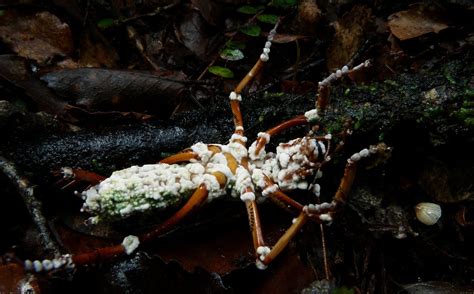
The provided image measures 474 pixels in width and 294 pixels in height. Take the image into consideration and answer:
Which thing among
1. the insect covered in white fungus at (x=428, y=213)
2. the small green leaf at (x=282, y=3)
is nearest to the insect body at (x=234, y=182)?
the insect covered in white fungus at (x=428, y=213)

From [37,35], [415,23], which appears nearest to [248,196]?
[415,23]

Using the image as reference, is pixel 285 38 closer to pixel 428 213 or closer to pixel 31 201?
pixel 428 213

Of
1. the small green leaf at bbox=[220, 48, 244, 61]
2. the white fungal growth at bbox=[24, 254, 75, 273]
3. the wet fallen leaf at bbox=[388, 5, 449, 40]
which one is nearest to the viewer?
the white fungal growth at bbox=[24, 254, 75, 273]

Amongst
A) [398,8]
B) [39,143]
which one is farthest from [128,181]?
[398,8]

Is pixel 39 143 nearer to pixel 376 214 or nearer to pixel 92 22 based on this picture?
pixel 92 22

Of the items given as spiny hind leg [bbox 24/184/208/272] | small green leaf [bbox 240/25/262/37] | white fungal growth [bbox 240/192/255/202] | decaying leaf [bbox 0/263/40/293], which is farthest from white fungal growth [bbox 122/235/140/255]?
small green leaf [bbox 240/25/262/37]

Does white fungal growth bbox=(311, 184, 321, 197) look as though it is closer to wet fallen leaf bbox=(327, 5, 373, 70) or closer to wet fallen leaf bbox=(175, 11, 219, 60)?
wet fallen leaf bbox=(327, 5, 373, 70)

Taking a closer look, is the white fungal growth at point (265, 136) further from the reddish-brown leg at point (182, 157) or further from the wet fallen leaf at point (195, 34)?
the wet fallen leaf at point (195, 34)
